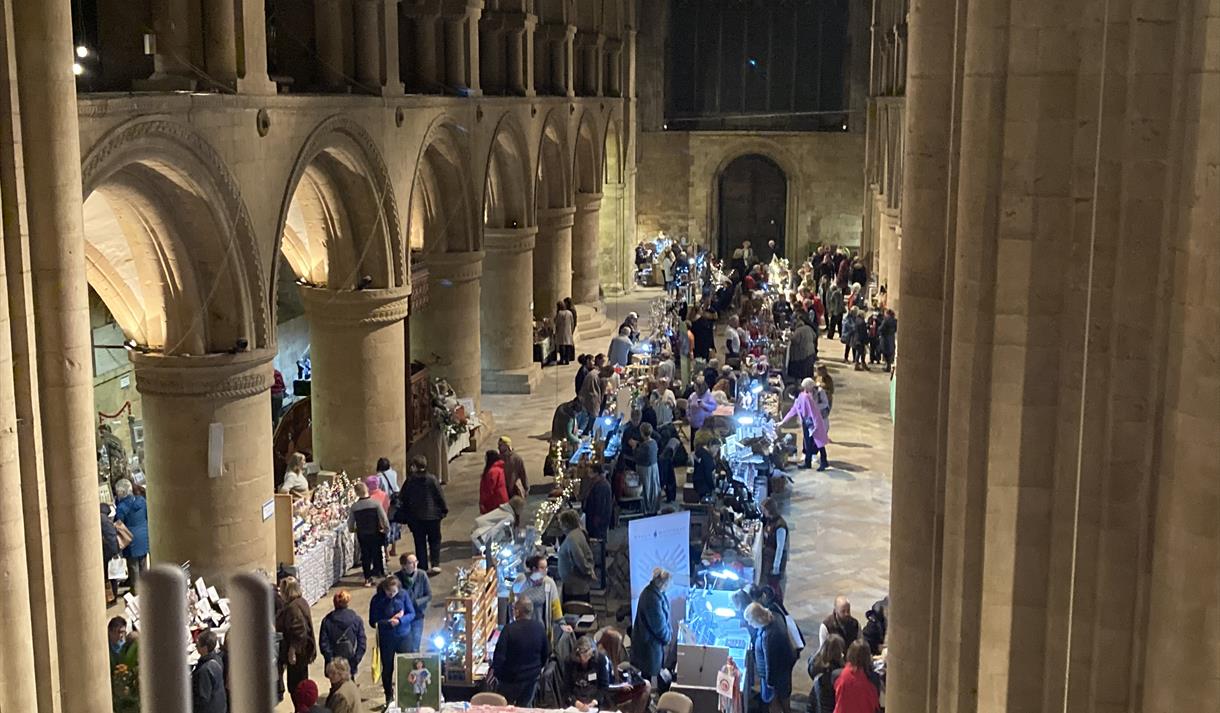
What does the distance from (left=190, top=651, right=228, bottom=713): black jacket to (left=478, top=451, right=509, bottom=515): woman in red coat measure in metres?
4.53

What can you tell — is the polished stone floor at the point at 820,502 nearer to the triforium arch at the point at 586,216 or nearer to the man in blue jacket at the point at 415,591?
the man in blue jacket at the point at 415,591

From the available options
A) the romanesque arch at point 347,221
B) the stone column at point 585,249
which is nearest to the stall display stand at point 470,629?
the romanesque arch at point 347,221

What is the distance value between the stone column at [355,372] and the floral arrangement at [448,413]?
3.94 ft

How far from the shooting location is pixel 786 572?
11930 mm

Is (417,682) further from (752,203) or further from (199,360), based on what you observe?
(752,203)

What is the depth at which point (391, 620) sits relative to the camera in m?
8.77

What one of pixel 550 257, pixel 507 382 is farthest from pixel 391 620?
pixel 550 257

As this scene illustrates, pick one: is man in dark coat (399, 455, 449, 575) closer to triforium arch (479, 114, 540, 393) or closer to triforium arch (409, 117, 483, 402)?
triforium arch (409, 117, 483, 402)

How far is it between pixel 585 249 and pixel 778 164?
841cm

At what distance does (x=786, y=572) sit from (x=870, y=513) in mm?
2097

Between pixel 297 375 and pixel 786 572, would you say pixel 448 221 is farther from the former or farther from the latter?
pixel 786 572

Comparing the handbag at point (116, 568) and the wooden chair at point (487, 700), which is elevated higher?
the wooden chair at point (487, 700)

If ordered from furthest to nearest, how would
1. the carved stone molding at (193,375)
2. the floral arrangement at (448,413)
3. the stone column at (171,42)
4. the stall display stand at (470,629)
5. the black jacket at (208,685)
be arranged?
the floral arrangement at (448,413) < the carved stone molding at (193,375) < the stone column at (171,42) < the stall display stand at (470,629) < the black jacket at (208,685)

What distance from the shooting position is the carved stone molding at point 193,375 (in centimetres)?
1026
